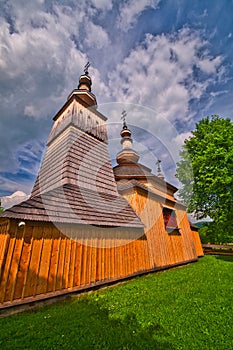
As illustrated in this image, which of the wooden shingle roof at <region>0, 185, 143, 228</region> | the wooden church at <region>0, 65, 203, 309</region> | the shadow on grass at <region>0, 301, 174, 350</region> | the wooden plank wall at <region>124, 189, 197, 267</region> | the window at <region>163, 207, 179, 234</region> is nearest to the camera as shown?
the shadow on grass at <region>0, 301, 174, 350</region>

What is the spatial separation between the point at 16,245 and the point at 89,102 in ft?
41.9

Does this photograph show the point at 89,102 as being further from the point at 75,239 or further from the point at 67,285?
the point at 67,285

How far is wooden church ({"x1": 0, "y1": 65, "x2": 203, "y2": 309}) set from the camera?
494 centimetres

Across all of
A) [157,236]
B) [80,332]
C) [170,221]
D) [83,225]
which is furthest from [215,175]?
[80,332]

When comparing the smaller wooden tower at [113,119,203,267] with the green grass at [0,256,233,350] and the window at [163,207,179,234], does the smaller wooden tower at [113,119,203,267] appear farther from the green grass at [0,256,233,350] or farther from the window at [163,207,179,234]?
the green grass at [0,256,233,350]

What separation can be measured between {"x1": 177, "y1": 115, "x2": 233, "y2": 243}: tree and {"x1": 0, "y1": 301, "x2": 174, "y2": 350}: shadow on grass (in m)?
9.60

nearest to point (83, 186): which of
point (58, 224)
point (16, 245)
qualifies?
point (58, 224)

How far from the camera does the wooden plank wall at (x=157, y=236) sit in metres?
10.0

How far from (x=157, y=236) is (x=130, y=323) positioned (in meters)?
7.01

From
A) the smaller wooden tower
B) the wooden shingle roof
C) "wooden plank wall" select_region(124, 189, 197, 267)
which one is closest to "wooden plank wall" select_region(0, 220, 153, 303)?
the wooden shingle roof

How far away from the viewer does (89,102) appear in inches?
567

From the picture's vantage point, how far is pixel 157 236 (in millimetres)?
10578

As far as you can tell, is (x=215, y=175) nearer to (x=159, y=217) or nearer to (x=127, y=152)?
(x=159, y=217)

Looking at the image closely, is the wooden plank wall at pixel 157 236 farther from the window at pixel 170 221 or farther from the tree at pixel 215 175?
the tree at pixel 215 175
